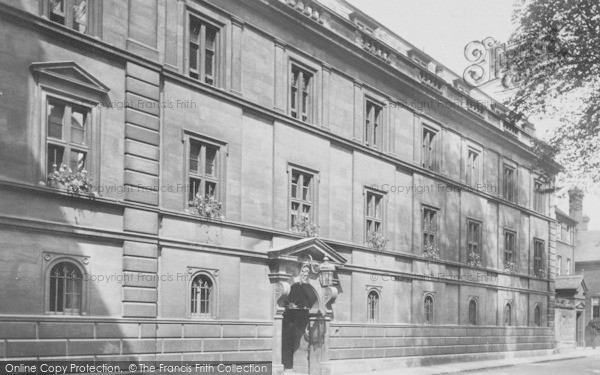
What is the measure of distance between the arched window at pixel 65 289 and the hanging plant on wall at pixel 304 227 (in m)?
8.67

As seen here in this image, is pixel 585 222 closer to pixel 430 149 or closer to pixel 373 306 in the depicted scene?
pixel 430 149

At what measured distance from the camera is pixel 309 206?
24.5 metres

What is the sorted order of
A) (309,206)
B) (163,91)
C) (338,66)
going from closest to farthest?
(163,91)
(309,206)
(338,66)

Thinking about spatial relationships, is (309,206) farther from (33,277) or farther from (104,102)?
(33,277)

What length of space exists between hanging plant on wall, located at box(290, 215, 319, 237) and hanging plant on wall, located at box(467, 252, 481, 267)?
519 inches

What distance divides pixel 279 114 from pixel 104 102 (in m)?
7.09

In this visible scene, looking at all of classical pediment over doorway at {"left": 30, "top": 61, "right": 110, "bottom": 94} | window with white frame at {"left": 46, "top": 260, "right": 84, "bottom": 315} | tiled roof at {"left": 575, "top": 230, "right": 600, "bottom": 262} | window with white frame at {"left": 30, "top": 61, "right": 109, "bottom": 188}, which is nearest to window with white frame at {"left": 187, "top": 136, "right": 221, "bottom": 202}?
window with white frame at {"left": 30, "top": 61, "right": 109, "bottom": 188}

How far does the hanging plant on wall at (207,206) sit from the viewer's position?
779 inches

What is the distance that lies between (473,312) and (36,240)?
81.6 ft

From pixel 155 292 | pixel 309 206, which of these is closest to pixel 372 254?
pixel 309 206

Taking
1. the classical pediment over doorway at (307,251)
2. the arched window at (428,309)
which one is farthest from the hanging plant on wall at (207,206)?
the arched window at (428,309)

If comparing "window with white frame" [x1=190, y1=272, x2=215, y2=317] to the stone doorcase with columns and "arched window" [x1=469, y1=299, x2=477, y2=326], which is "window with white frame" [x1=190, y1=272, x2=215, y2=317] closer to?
the stone doorcase with columns

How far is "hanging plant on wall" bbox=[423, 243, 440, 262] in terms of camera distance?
31125mm

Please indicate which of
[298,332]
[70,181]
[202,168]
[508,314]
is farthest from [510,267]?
[70,181]
